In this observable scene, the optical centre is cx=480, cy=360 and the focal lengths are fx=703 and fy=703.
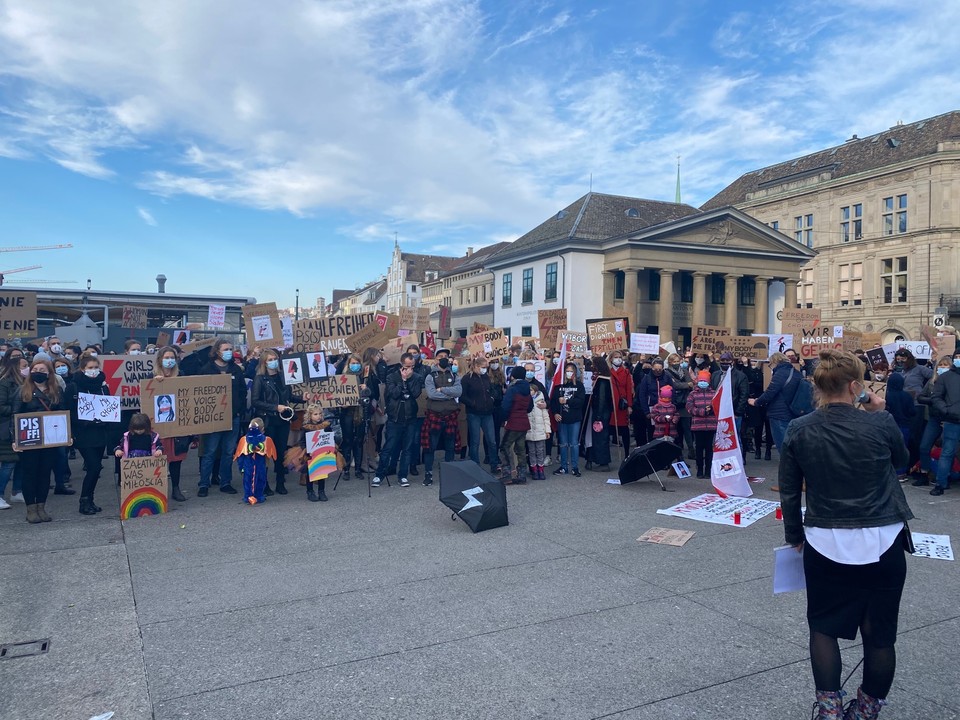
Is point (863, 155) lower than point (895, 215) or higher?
higher

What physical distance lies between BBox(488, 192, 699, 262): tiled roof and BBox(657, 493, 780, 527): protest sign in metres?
38.0

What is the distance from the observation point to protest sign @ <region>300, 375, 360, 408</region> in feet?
34.3

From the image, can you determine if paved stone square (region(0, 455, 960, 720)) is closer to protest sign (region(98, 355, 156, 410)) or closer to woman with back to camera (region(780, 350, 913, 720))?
woman with back to camera (region(780, 350, 913, 720))

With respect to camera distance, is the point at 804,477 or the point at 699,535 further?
the point at 699,535

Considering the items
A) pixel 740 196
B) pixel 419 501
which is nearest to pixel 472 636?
pixel 419 501

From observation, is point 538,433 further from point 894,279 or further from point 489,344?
point 894,279

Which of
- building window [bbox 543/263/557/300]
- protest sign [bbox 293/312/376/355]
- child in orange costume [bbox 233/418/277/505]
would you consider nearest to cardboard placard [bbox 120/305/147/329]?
protest sign [bbox 293/312/376/355]

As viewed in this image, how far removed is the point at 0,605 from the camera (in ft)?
18.0

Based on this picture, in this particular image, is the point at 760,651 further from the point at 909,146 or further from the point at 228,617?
the point at 909,146

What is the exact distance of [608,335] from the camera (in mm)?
16016

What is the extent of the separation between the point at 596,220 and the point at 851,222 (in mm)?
22970

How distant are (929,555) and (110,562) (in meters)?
7.87

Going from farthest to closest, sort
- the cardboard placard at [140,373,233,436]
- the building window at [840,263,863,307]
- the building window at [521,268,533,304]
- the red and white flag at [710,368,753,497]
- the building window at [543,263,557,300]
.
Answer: the building window at [840,263,863,307], the building window at [521,268,533,304], the building window at [543,263,557,300], the red and white flag at [710,368,753,497], the cardboard placard at [140,373,233,436]

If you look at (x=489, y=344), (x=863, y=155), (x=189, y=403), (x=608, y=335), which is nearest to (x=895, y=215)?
(x=863, y=155)
